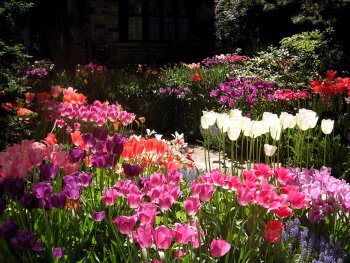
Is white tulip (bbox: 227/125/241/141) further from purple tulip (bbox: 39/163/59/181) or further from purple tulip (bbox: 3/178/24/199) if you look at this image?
purple tulip (bbox: 3/178/24/199)

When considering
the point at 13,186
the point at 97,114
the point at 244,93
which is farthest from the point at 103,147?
the point at 244,93

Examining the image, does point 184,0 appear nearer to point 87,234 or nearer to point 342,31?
point 342,31

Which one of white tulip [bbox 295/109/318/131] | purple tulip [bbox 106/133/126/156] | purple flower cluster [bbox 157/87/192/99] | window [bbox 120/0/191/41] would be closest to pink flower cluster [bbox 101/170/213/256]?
purple tulip [bbox 106/133/126/156]

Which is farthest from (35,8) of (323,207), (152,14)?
(323,207)

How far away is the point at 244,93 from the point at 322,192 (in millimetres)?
4831

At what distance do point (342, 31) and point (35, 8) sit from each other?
27.7ft

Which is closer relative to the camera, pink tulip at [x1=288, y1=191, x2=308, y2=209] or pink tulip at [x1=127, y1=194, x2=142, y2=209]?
pink tulip at [x1=127, y1=194, x2=142, y2=209]

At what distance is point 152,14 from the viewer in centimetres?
1984

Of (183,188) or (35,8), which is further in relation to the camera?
(35,8)

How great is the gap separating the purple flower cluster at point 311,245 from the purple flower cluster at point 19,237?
4.00 ft

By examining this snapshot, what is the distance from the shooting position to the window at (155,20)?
1923cm

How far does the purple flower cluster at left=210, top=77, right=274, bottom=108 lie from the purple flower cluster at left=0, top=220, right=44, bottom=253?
528 cm

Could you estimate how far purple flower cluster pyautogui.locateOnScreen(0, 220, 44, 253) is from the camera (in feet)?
7.28

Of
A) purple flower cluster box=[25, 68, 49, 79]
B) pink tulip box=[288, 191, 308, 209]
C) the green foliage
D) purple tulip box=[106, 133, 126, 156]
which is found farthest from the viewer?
the green foliage
